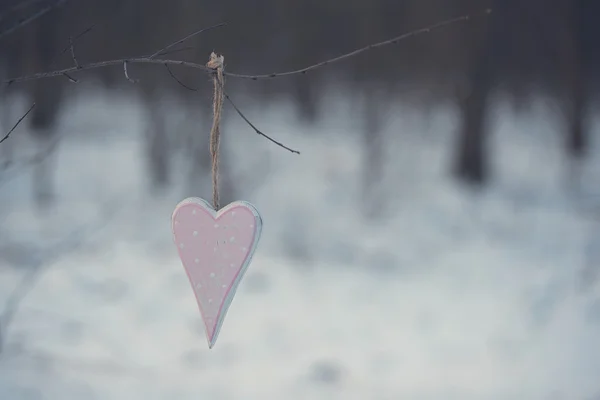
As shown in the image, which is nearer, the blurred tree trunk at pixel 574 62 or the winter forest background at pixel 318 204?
the winter forest background at pixel 318 204

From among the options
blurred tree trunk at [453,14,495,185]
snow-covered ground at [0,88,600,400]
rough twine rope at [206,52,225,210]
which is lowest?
snow-covered ground at [0,88,600,400]

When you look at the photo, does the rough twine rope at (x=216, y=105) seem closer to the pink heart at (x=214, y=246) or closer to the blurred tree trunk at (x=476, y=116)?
the pink heart at (x=214, y=246)

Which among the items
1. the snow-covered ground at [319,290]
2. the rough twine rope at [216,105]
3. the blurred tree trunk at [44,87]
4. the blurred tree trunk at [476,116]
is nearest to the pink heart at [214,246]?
the rough twine rope at [216,105]

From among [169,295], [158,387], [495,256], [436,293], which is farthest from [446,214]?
[158,387]

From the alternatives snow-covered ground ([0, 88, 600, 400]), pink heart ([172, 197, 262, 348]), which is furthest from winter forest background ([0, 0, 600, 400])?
pink heart ([172, 197, 262, 348])

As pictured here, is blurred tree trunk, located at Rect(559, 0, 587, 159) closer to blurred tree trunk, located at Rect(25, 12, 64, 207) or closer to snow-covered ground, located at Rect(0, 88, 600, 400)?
snow-covered ground, located at Rect(0, 88, 600, 400)

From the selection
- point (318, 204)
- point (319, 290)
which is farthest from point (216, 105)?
point (318, 204)
